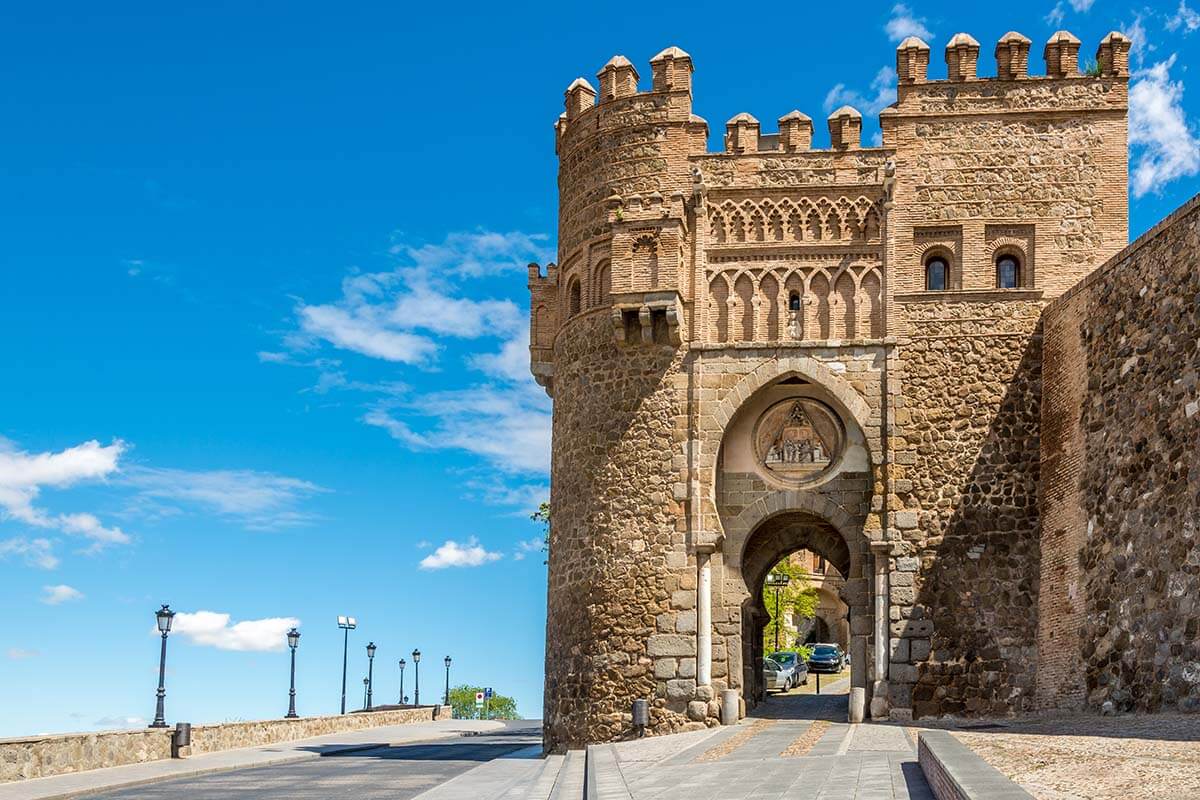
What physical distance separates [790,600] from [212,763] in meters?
21.9

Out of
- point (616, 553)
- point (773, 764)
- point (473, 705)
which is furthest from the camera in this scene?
point (473, 705)

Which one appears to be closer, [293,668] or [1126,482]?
[1126,482]

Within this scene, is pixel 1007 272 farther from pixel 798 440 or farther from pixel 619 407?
pixel 619 407

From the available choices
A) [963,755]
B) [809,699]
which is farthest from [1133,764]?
[809,699]

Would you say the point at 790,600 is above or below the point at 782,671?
above

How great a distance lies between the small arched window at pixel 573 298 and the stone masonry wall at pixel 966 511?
199 inches

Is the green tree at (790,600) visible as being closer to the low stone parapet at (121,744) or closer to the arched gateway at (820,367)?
the low stone parapet at (121,744)

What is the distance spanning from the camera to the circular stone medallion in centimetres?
2106

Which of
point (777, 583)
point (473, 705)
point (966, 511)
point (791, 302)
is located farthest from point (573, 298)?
point (473, 705)

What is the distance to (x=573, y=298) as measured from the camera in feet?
73.7

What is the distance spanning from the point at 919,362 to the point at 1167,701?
21.1 feet

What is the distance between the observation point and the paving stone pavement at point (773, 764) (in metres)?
11.0

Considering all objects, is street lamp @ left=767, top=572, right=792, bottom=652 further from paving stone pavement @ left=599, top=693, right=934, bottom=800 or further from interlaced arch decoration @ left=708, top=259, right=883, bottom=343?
interlaced arch decoration @ left=708, top=259, right=883, bottom=343

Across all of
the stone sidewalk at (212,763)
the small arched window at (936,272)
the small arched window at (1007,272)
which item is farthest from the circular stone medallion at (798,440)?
the stone sidewalk at (212,763)
